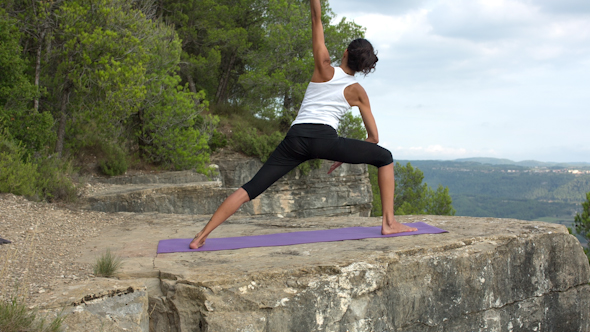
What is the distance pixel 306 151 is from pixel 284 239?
1.17 meters

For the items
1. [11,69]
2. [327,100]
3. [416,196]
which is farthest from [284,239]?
[416,196]

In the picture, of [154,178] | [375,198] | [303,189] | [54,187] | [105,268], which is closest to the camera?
[105,268]

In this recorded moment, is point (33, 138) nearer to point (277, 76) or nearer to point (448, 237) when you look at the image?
point (448, 237)

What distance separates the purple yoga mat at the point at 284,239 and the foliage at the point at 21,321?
63.4 inches

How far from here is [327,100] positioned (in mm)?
4012

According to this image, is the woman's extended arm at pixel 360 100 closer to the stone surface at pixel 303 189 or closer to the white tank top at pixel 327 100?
the white tank top at pixel 327 100

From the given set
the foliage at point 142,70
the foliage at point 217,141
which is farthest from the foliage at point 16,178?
the foliage at point 217,141

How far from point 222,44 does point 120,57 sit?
13458 mm

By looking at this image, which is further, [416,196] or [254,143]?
[416,196]

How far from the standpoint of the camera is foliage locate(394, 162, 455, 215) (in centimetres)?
3247

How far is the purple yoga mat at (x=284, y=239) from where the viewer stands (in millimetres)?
4354

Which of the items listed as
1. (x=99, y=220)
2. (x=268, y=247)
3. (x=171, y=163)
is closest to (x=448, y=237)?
(x=268, y=247)

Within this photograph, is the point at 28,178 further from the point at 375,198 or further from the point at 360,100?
the point at 375,198

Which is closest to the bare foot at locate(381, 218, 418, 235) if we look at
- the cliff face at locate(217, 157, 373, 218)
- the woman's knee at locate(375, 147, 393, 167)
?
the woman's knee at locate(375, 147, 393, 167)
